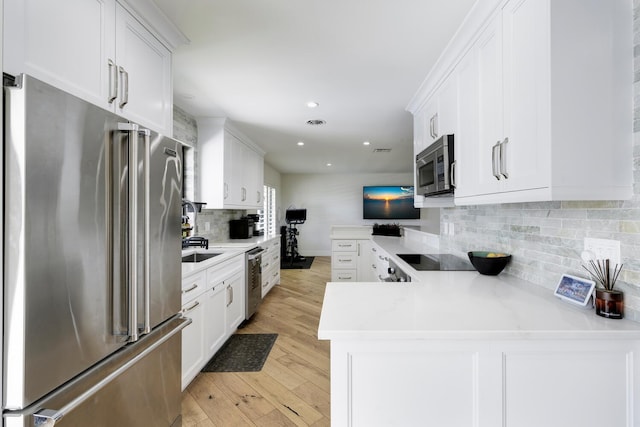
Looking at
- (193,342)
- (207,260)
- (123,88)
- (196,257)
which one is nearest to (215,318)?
(193,342)

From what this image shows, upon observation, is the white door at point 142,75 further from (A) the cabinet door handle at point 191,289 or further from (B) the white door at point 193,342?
(B) the white door at point 193,342

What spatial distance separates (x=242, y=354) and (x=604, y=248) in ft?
8.50

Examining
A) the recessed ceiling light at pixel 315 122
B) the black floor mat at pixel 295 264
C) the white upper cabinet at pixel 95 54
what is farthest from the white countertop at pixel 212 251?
the black floor mat at pixel 295 264

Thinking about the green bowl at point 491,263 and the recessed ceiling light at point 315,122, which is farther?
the recessed ceiling light at point 315,122

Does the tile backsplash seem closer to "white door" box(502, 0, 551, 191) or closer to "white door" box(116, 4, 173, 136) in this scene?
"white door" box(502, 0, 551, 191)

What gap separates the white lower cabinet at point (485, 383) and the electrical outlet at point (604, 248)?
32 cm

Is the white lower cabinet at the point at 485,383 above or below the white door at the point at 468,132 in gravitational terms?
below

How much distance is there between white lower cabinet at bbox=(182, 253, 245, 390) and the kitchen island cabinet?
1.38 m

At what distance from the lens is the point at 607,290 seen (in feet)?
3.56

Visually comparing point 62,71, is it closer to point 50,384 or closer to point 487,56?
point 50,384

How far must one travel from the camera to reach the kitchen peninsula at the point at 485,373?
0.97 metres

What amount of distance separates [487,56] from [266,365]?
2615 millimetres

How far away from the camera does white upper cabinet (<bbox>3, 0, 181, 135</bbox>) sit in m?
0.92

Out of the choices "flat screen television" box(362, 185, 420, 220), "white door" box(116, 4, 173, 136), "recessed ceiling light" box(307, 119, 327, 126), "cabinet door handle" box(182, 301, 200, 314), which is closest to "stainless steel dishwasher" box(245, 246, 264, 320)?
"cabinet door handle" box(182, 301, 200, 314)
